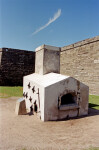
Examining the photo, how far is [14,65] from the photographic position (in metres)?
15.6

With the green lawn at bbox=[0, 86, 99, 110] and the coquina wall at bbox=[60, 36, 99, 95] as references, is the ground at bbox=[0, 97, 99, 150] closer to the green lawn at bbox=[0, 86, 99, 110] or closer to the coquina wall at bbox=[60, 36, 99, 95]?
the green lawn at bbox=[0, 86, 99, 110]

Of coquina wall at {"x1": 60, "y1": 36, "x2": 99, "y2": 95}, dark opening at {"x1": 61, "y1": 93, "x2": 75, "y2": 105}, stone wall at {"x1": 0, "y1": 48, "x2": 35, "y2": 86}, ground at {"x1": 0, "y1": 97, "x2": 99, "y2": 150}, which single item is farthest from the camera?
stone wall at {"x1": 0, "y1": 48, "x2": 35, "y2": 86}

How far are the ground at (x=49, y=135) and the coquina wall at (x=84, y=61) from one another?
6444 millimetres

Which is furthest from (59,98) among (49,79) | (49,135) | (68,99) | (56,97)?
(49,135)

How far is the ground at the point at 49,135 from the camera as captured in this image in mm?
2725

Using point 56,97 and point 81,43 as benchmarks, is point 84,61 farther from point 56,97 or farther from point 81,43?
point 56,97

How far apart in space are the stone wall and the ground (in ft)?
38.4

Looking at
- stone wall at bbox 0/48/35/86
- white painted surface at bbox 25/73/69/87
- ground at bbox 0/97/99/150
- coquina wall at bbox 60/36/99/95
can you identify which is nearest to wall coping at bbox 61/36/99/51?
coquina wall at bbox 60/36/99/95

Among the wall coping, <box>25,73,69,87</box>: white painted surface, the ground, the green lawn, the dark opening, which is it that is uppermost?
the wall coping

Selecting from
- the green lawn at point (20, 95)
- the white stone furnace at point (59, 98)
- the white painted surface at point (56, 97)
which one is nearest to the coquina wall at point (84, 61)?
the green lawn at point (20, 95)

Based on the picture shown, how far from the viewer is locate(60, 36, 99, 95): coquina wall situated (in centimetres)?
996

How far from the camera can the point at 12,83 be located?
15336 mm

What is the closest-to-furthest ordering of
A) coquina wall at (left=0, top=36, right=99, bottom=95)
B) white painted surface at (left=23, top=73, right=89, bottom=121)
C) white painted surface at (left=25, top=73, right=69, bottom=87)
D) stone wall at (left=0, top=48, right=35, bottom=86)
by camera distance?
1. white painted surface at (left=23, top=73, right=89, bottom=121)
2. white painted surface at (left=25, top=73, right=69, bottom=87)
3. coquina wall at (left=0, top=36, right=99, bottom=95)
4. stone wall at (left=0, top=48, right=35, bottom=86)

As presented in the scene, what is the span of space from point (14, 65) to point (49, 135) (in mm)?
13452
